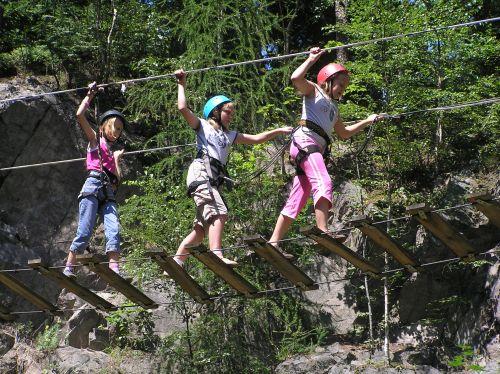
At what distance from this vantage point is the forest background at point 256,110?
11.2m

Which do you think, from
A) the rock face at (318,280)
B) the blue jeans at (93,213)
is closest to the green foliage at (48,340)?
the rock face at (318,280)

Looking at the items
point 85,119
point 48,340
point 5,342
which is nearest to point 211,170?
point 85,119

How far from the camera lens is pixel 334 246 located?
22.0 feet

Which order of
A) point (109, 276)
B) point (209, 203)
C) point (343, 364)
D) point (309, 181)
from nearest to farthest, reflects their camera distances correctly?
point (309, 181), point (209, 203), point (109, 276), point (343, 364)

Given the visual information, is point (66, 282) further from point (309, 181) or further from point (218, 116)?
point (309, 181)

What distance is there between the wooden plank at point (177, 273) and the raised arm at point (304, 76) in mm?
1660

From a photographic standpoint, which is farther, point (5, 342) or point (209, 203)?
point (5, 342)

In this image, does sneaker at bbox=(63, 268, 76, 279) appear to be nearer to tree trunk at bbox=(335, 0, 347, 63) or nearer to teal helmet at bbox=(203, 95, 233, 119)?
teal helmet at bbox=(203, 95, 233, 119)

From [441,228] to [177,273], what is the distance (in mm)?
2187

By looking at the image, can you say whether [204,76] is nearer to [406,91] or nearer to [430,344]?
[406,91]

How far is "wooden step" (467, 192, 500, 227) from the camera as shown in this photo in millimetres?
6395

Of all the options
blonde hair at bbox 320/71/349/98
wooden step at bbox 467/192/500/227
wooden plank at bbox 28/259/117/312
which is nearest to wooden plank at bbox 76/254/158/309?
wooden plank at bbox 28/259/117/312

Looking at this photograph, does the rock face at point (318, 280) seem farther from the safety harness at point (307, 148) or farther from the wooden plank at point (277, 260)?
the safety harness at point (307, 148)

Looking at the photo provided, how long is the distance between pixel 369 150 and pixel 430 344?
2.87m
